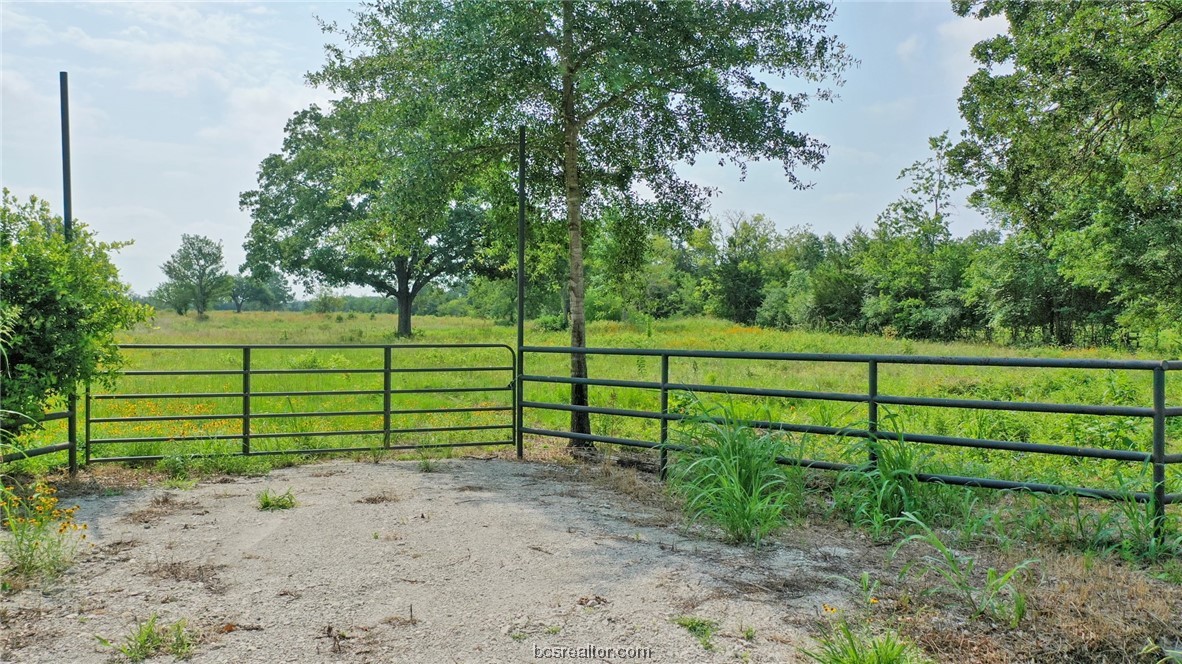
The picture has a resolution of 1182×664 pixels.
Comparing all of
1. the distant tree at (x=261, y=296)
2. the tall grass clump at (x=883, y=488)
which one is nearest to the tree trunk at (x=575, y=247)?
the tall grass clump at (x=883, y=488)

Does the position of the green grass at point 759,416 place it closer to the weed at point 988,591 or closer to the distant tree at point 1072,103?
the weed at point 988,591

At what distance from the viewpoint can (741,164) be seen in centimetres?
847

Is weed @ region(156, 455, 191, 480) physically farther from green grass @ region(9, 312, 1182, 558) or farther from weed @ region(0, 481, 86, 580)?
weed @ region(0, 481, 86, 580)

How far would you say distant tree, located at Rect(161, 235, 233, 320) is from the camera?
191 ft

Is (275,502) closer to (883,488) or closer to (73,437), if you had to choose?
(73,437)

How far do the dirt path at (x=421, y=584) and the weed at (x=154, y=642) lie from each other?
0.05m

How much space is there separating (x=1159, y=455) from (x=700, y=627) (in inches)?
117

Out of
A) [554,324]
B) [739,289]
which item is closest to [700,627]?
[554,324]

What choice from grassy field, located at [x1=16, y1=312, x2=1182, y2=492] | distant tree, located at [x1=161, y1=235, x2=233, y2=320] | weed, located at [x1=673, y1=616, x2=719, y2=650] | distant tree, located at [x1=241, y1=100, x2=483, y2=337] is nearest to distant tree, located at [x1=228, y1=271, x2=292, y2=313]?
distant tree, located at [x1=161, y1=235, x2=233, y2=320]

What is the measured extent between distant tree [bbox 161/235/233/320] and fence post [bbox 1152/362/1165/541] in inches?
2482

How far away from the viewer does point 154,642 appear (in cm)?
298

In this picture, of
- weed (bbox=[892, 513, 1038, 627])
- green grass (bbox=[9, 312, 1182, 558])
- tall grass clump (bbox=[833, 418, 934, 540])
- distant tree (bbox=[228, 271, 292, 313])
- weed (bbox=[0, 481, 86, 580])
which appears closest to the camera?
weed (bbox=[892, 513, 1038, 627])

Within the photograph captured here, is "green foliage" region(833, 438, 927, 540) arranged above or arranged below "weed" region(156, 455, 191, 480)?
above

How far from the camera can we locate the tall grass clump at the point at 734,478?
446cm
